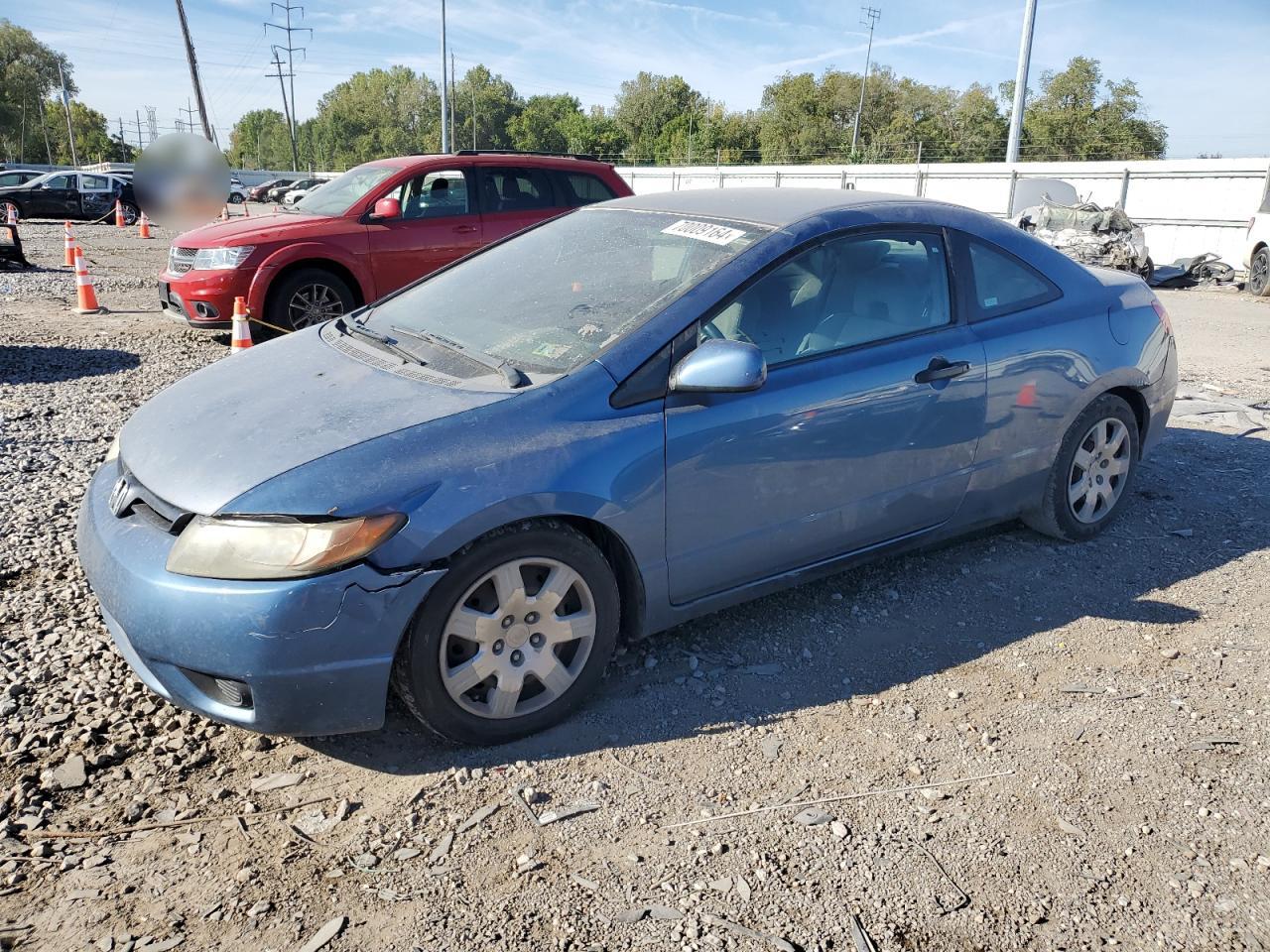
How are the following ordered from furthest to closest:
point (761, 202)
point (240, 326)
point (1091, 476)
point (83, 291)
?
point (83, 291) → point (240, 326) → point (1091, 476) → point (761, 202)

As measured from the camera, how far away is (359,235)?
29.1 ft

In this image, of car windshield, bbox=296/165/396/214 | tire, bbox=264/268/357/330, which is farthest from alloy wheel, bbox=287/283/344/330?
car windshield, bbox=296/165/396/214

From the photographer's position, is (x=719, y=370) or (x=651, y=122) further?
(x=651, y=122)

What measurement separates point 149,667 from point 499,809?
1070 millimetres

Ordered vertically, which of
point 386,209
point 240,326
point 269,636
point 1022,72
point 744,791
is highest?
point 1022,72

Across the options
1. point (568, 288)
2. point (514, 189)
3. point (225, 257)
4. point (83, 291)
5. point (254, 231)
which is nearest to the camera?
point (568, 288)

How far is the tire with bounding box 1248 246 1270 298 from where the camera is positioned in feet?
51.1

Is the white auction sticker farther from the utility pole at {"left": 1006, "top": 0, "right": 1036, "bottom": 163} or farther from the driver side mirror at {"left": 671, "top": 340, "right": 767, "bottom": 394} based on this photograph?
the utility pole at {"left": 1006, "top": 0, "right": 1036, "bottom": 163}

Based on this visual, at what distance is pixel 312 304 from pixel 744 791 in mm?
7358

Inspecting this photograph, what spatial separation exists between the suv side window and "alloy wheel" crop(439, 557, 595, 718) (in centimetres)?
770

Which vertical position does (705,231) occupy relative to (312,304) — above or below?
above

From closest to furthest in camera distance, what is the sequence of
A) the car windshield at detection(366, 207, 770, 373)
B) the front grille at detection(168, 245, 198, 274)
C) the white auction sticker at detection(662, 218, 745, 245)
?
the car windshield at detection(366, 207, 770, 373), the white auction sticker at detection(662, 218, 745, 245), the front grille at detection(168, 245, 198, 274)

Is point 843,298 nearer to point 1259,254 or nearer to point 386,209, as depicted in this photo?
point 386,209

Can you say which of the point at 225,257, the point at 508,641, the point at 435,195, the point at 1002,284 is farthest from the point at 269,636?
the point at 435,195
